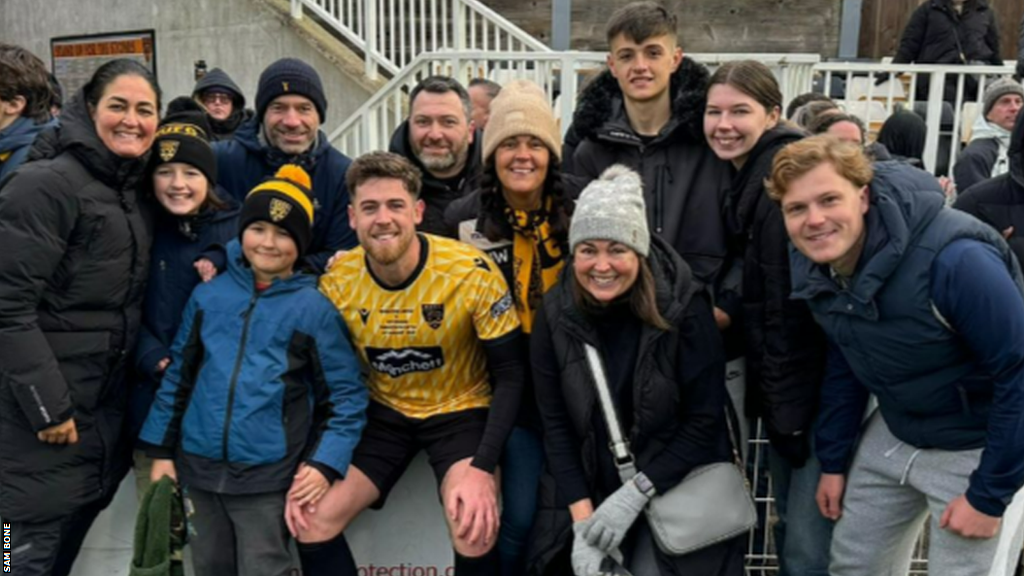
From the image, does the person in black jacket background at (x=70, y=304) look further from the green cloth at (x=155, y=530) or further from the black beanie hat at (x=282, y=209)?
the black beanie hat at (x=282, y=209)

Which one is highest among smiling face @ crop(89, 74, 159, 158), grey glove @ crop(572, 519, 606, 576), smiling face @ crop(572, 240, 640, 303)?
smiling face @ crop(89, 74, 159, 158)

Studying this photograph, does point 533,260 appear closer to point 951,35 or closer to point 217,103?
point 217,103

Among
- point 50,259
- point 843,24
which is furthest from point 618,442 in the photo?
point 843,24

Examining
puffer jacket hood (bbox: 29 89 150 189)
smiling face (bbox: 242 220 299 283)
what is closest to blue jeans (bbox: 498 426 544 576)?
smiling face (bbox: 242 220 299 283)

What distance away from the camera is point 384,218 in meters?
3.33

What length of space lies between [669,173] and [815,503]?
1.46 metres

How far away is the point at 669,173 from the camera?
3.58m

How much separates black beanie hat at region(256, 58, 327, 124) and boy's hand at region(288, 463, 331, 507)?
179cm

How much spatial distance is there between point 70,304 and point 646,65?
8.03 feet

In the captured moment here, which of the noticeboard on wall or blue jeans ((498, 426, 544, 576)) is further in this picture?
the noticeboard on wall

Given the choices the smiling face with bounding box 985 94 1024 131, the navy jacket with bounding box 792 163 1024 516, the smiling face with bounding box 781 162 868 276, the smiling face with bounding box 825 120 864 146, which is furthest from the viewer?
the smiling face with bounding box 985 94 1024 131

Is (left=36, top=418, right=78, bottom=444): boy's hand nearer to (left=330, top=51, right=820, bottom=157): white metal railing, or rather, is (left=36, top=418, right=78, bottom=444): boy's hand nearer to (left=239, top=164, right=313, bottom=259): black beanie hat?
(left=239, top=164, right=313, bottom=259): black beanie hat

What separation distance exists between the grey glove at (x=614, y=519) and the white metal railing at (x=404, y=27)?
7.05m

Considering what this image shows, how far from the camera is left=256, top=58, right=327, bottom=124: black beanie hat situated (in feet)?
13.3
